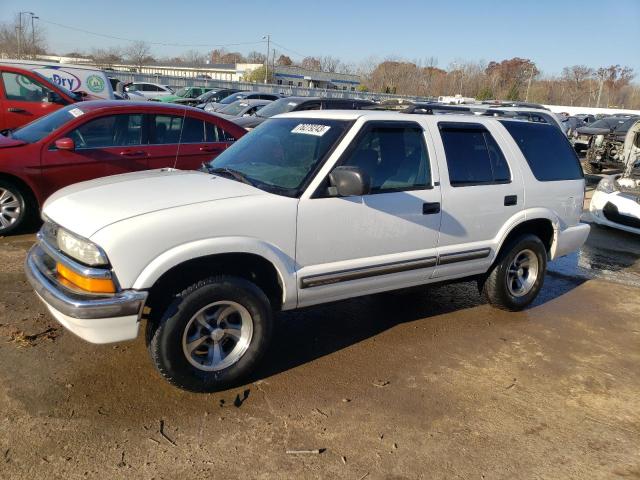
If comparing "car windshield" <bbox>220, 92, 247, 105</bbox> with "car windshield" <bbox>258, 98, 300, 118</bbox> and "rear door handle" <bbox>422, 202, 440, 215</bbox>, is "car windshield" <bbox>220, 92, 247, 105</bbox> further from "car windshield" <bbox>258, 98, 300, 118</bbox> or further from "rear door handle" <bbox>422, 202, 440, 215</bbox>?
"rear door handle" <bbox>422, 202, 440, 215</bbox>

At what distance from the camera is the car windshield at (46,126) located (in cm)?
643

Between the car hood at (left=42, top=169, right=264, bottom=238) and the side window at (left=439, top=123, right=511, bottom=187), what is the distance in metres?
1.74

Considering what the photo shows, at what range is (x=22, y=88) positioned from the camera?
9555 mm

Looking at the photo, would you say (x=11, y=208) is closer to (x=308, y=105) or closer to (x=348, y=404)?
(x=348, y=404)

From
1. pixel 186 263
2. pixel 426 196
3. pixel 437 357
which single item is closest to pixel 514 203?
pixel 426 196

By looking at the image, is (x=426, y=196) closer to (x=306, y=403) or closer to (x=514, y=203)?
(x=514, y=203)

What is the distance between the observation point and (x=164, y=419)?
315cm

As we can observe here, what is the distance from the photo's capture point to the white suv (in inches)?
121

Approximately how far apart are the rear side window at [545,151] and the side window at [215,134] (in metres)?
3.93

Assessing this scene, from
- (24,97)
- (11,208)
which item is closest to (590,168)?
(24,97)

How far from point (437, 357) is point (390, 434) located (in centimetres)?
117

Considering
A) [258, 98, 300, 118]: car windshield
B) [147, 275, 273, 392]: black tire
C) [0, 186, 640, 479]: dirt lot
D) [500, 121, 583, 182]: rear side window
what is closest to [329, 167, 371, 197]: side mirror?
[147, 275, 273, 392]: black tire

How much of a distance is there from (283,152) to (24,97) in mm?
7615

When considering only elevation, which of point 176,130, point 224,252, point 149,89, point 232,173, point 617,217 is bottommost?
point 617,217
